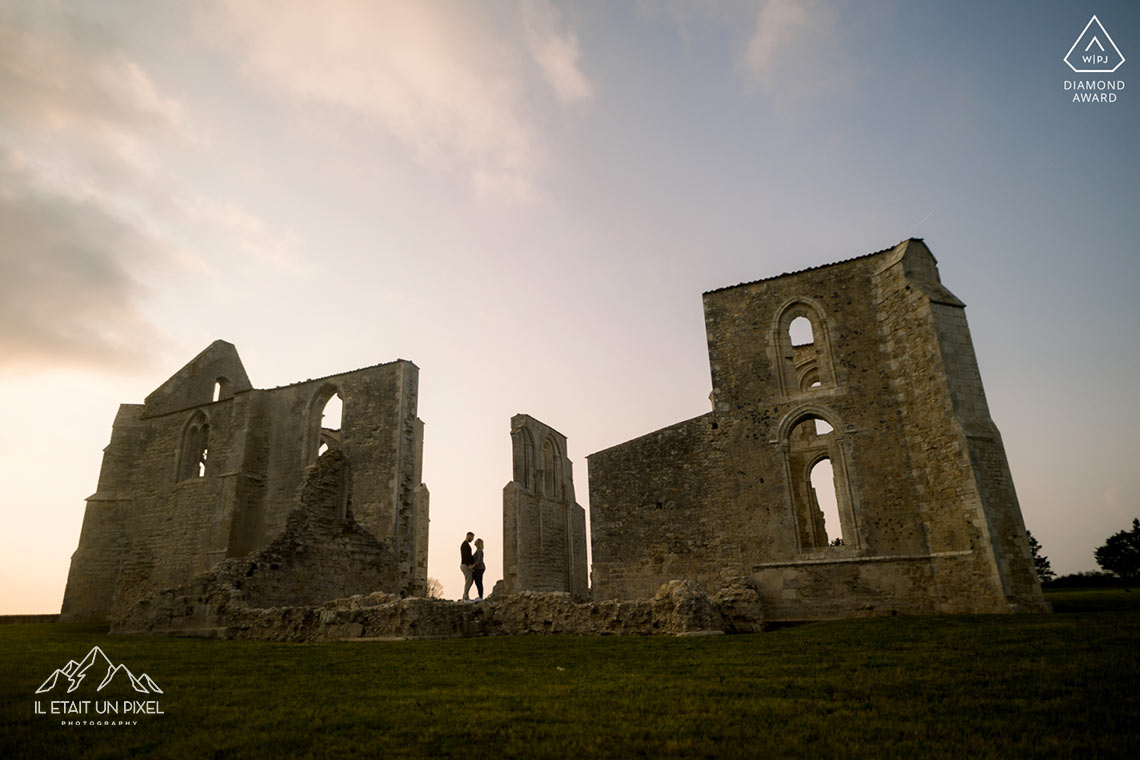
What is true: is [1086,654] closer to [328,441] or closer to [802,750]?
[802,750]

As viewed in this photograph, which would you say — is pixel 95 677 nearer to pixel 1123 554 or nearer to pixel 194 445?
pixel 194 445

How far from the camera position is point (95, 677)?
5887 mm

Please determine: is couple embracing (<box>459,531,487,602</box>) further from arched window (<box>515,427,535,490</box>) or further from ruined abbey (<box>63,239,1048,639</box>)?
arched window (<box>515,427,535,490</box>)

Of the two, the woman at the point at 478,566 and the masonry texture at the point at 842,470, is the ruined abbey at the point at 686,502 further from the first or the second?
the woman at the point at 478,566

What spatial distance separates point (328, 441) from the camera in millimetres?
23891

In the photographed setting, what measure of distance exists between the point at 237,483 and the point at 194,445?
4109mm

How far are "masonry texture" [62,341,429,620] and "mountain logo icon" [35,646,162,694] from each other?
868 cm

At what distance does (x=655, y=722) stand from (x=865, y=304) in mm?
14358

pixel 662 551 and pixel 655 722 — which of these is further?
pixel 662 551

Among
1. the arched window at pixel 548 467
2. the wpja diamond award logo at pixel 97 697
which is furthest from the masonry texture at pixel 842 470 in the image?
the wpja diamond award logo at pixel 97 697

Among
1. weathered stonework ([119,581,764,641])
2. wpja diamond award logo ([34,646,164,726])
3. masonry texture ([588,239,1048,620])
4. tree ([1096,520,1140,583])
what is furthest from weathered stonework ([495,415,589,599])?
tree ([1096,520,1140,583])

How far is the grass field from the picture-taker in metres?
3.33

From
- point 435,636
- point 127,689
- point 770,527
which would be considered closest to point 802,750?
point 127,689

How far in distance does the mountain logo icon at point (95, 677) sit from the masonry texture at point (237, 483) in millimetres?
8682
